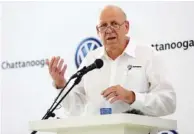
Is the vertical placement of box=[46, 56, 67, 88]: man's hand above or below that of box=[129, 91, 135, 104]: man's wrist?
above

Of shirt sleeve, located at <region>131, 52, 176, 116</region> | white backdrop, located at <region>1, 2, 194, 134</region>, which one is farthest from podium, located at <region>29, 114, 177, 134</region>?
white backdrop, located at <region>1, 2, 194, 134</region>

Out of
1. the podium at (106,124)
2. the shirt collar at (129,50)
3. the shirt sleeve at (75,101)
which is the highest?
the shirt collar at (129,50)

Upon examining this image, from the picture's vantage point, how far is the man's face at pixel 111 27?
2.90m

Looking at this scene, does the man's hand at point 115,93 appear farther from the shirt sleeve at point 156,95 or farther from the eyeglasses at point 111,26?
the eyeglasses at point 111,26

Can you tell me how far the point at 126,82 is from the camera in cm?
291

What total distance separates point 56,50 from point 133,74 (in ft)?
4.71

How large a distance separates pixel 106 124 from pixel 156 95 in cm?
52

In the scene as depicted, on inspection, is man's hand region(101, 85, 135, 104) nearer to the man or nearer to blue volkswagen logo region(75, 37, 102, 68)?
the man

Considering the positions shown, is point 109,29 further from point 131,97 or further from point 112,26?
point 131,97

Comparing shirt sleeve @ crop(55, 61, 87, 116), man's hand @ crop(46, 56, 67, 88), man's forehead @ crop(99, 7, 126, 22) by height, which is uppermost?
man's forehead @ crop(99, 7, 126, 22)

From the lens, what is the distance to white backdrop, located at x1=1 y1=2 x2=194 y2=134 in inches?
139

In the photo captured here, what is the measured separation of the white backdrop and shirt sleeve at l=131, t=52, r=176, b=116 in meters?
0.67

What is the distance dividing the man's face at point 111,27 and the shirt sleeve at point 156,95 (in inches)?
9.4

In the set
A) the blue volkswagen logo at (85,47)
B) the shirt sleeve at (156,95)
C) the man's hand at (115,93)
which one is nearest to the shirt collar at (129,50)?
the shirt sleeve at (156,95)
